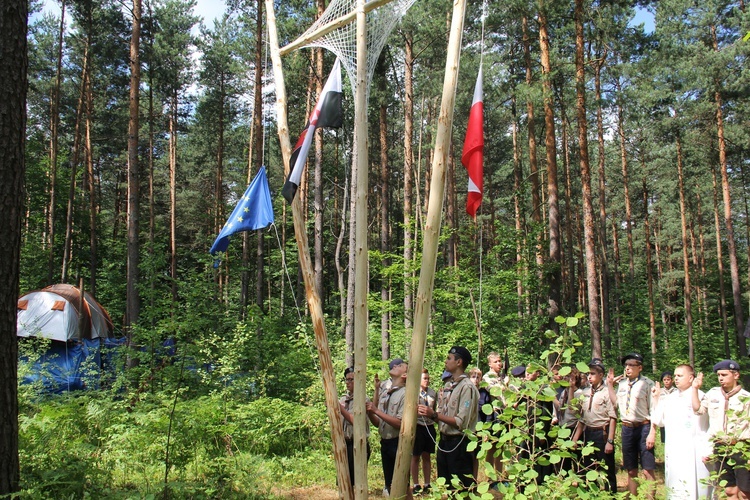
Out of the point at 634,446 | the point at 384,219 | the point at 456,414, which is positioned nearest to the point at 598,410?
the point at 634,446

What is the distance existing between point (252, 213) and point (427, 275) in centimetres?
223

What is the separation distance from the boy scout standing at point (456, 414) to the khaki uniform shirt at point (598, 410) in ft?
5.93

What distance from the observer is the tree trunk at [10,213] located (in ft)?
12.1

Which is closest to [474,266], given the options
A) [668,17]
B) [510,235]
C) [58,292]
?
[510,235]

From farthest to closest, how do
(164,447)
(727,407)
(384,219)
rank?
1. (384,219)
2. (164,447)
3. (727,407)

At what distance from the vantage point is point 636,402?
257 inches

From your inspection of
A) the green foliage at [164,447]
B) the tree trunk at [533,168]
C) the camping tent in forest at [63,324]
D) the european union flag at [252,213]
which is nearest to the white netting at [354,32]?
the european union flag at [252,213]

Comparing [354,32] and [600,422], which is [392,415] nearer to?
[600,422]

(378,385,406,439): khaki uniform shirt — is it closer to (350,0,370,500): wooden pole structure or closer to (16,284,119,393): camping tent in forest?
(350,0,370,500): wooden pole structure

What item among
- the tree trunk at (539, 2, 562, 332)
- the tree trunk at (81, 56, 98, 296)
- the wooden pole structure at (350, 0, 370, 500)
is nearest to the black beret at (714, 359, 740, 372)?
the wooden pole structure at (350, 0, 370, 500)

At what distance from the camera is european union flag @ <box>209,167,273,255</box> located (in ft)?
15.9

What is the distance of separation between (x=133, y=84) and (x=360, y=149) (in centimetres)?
1062

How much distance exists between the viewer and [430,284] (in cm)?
336

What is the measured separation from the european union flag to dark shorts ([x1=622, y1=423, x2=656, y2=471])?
5088mm
